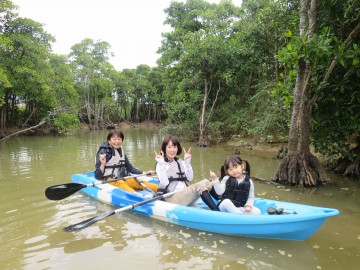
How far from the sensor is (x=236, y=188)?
3.69 metres

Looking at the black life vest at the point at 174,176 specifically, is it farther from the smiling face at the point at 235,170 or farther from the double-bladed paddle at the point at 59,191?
the double-bladed paddle at the point at 59,191

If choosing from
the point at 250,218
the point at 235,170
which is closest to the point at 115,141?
the point at 235,170

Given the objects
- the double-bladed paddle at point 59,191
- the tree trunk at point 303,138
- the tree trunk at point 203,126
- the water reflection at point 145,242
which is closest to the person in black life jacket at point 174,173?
the water reflection at point 145,242

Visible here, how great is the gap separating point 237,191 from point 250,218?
42 cm

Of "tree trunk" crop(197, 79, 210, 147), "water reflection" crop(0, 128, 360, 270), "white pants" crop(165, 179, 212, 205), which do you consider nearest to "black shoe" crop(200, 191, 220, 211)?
"white pants" crop(165, 179, 212, 205)

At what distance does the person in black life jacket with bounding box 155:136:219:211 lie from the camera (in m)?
4.11

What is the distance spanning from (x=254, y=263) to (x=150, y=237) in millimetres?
1345

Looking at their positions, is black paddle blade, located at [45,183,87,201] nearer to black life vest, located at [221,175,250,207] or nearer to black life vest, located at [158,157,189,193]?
black life vest, located at [158,157,189,193]

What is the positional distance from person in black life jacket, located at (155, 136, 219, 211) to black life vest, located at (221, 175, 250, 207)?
32 centimetres

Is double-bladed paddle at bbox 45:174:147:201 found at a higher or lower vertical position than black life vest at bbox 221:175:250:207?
lower

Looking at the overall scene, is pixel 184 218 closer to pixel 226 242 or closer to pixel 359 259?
pixel 226 242

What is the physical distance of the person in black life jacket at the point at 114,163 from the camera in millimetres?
5230

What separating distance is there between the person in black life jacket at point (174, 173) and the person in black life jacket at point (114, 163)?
0.96 m

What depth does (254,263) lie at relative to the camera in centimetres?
308
